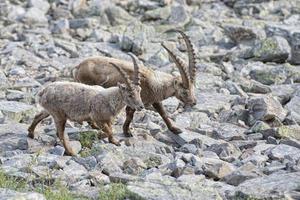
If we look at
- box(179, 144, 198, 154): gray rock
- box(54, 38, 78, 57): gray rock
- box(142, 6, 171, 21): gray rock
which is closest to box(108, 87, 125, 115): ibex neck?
box(179, 144, 198, 154): gray rock

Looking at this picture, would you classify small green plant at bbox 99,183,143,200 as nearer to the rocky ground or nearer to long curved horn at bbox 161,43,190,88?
the rocky ground

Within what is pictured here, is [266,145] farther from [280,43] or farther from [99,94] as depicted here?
[280,43]

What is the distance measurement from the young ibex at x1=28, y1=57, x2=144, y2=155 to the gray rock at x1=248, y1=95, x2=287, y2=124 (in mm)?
3562

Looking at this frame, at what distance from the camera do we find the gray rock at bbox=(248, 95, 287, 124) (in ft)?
50.5

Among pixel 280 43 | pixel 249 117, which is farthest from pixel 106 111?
pixel 280 43

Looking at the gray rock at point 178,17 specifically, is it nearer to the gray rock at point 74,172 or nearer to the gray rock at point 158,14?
the gray rock at point 158,14

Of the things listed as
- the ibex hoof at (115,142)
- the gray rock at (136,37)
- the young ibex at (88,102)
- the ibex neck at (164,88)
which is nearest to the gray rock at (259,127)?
the ibex neck at (164,88)

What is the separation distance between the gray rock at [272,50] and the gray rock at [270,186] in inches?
480

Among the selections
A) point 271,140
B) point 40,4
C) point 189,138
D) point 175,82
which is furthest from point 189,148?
point 40,4

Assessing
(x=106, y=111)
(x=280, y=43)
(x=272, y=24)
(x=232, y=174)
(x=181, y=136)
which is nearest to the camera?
(x=232, y=174)

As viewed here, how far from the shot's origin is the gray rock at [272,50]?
21.9 metres

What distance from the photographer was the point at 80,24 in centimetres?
2606

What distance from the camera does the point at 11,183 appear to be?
9656mm

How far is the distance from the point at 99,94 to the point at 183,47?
36.7 ft
